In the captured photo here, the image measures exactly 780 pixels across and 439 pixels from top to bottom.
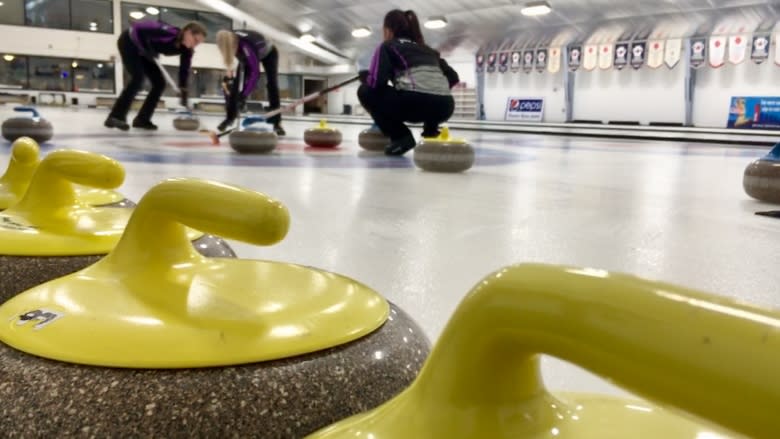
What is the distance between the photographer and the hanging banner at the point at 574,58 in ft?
41.1

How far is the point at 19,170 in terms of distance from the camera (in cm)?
107

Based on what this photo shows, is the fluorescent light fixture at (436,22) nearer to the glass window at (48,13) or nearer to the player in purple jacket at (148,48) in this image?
the player in purple jacket at (148,48)

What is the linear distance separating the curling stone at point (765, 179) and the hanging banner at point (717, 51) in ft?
31.2

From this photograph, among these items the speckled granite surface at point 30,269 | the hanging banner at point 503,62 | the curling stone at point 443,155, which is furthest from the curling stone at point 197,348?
the hanging banner at point 503,62

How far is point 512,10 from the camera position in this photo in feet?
40.7

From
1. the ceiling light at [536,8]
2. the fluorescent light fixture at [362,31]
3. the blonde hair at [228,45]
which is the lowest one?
the blonde hair at [228,45]

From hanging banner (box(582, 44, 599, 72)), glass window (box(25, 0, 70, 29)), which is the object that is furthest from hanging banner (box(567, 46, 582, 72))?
glass window (box(25, 0, 70, 29))

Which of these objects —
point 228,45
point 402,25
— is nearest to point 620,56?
point 228,45

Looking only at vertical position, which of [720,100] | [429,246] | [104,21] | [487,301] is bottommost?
[429,246]

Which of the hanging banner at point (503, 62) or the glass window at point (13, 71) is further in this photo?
the glass window at point (13, 71)

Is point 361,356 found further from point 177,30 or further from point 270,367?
point 177,30

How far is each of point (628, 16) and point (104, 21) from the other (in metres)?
13.4

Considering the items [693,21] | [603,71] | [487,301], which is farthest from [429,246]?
[603,71]

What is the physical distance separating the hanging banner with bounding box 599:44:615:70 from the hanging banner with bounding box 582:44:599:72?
8cm
